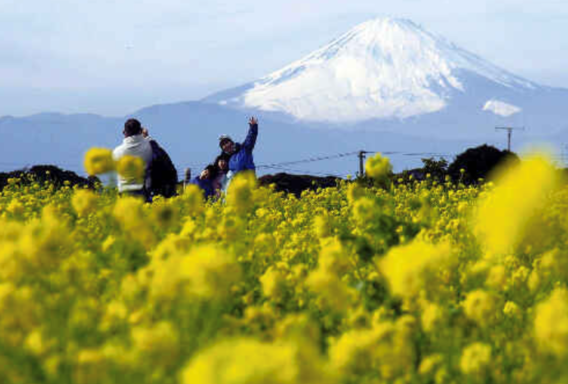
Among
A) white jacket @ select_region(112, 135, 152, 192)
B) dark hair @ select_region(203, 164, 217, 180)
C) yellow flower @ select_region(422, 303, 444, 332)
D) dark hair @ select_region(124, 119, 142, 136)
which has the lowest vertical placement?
yellow flower @ select_region(422, 303, 444, 332)

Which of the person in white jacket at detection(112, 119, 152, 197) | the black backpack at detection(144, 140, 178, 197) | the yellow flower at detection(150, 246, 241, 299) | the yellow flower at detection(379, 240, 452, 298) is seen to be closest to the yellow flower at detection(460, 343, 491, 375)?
the yellow flower at detection(379, 240, 452, 298)

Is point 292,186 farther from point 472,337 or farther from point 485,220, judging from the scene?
point 485,220

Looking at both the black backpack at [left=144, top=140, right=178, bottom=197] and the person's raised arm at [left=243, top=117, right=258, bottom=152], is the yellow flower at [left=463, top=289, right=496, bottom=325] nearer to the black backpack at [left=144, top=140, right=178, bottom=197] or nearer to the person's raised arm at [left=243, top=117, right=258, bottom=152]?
the black backpack at [left=144, top=140, right=178, bottom=197]

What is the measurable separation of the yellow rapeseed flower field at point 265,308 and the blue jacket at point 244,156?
531 centimetres

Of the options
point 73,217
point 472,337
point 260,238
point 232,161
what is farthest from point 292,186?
point 472,337

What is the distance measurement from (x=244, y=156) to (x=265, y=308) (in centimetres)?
684

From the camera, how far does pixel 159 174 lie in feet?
31.2

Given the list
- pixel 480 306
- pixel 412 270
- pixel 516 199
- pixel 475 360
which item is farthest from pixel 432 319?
pixel 516 199

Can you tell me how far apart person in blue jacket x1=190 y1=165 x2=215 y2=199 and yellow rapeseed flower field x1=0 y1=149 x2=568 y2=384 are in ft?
21.8

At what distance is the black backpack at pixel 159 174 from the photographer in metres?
9.32

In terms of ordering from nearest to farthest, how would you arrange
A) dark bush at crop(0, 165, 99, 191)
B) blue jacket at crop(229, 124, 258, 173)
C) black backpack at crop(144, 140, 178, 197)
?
black backpack at crop(144, 140, 178, 197), blue jacket at crop(229, 124, 258, 173), dark bush at crop(0, 165, 99, 191)

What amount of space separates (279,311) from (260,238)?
2.08ft

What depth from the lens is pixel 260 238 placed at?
4426mm

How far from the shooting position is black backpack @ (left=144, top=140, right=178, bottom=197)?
9320mm
